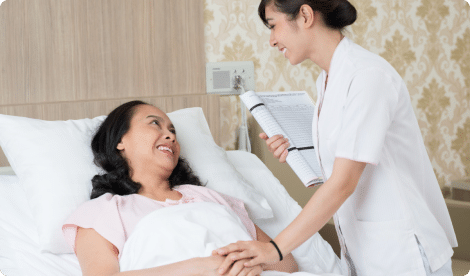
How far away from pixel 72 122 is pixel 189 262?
77cm

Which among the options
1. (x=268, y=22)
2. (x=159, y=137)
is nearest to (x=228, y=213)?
(x=159, y=137)

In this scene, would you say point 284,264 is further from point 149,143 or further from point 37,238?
point 37,238

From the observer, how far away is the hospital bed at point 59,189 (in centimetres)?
141

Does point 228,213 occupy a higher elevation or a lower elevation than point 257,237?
higher

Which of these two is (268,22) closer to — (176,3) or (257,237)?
(257,237)

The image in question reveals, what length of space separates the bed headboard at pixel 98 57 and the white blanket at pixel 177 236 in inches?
30.3

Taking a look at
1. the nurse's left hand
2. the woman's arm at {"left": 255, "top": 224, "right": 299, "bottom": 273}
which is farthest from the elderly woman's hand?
the woman's arm at {"left": 255, "top": 224, "right": 299, "bottom": 273}

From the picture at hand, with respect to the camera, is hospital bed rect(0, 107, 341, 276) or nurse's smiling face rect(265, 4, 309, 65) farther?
hospital bed rect(0, 107, 341, 276)

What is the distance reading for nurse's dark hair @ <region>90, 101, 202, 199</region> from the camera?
151 centimetres

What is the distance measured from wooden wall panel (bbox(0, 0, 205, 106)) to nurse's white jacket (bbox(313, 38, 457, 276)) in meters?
1.01

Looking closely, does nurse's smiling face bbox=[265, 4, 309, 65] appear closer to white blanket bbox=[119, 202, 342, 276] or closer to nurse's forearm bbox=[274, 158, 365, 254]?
nurse's forearm bbox=[274, 158, 365, 254]

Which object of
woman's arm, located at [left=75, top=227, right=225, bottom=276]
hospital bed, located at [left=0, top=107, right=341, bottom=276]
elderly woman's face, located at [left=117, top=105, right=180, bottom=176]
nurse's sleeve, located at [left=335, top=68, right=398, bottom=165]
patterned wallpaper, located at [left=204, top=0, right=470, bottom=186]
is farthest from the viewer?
patterned wallpaper, located at [left=204, top=0, right=470, bottom=186]

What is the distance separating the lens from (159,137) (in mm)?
1577

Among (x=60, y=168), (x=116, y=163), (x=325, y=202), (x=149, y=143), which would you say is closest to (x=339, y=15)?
(x=325, y=202)
